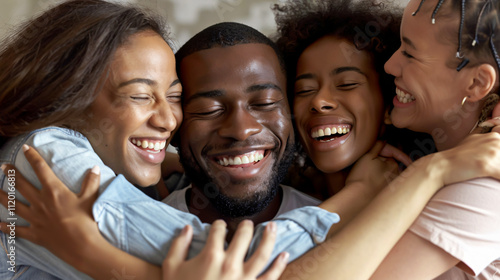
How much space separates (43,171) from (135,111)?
0.27m

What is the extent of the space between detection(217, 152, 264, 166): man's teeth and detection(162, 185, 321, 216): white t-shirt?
0.21 m

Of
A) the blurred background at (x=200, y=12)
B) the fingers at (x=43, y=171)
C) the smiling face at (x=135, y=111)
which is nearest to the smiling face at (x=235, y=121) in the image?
the smiling face at (x=135, y=111)

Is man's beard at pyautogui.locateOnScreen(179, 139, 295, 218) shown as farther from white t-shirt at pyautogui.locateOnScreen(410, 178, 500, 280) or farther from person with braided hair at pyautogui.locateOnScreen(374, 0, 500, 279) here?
white t-shirt at pyautogui.locateOnScreen(410, 178, 500, 280)

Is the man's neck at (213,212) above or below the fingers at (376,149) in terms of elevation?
below

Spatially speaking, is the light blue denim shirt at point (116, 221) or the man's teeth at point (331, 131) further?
the man's teeth at point (331, 131)

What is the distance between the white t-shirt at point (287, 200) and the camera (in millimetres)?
1536

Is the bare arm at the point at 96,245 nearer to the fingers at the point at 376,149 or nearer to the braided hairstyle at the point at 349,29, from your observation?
the fingers at the point at 376,149

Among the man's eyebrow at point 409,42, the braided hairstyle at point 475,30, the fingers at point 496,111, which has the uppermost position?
the braided hairstyle at point 475,30

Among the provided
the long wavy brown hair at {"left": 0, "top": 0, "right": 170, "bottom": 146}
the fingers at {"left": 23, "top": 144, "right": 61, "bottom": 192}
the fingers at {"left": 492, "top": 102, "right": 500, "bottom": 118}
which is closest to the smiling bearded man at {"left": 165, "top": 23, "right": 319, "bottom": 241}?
the long wavy brown hair at {"left": 0, "top": 0, "right": 170, "bottom": 146}

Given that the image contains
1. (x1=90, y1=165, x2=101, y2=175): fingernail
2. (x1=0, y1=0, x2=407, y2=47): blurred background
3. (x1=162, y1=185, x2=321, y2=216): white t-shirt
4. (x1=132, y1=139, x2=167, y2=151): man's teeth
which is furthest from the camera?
(x1=0, y1=0, x2=407, y2=47): blurred background

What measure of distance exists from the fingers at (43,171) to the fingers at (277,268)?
484mm

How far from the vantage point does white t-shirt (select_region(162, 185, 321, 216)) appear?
154cm

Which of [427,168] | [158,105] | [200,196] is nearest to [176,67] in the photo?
[158,105]

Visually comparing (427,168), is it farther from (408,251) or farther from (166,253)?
(166,253)
